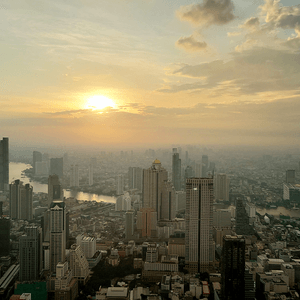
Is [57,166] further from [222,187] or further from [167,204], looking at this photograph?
[222,187]

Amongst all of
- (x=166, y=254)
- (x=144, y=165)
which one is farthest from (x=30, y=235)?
(x=144, y=165)

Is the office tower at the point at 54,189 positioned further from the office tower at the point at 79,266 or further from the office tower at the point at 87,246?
the office tower at the point at 79,266

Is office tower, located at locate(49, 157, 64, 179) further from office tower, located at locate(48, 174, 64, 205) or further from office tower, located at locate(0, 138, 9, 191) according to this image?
office tower, located at locate(0, 138, 9, 191)

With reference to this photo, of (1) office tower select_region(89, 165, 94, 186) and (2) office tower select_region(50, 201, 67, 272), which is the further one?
(1) office tower select_region(89, 165, 94, 186)

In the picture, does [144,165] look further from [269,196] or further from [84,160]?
[269,196]

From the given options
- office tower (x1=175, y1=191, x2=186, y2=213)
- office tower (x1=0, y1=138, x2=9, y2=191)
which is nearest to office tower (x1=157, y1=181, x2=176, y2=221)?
office tower (x1=175, y1=191, x2=186, y2=213)

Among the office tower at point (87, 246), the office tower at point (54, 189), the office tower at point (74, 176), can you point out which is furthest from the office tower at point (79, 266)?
the office tower at point (74, 176)

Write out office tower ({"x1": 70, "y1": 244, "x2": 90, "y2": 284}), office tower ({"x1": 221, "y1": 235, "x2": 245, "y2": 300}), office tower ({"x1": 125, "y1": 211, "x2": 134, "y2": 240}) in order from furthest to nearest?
office tower ({"x1": 125, "y1": 211, "x2": 134, "y2": 240}) → office tower ({"x1": 70, "y1": 244, "x2": 90, "y2": 284}) → office tower ({"x1": 221, "y1": 235, "x2": 245, "y2": 300})
